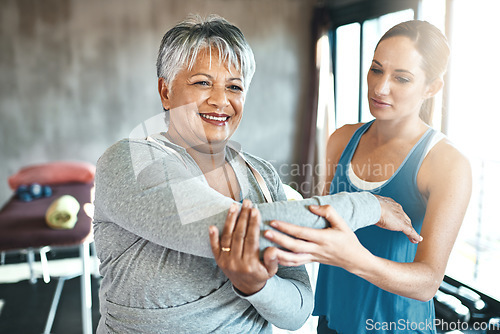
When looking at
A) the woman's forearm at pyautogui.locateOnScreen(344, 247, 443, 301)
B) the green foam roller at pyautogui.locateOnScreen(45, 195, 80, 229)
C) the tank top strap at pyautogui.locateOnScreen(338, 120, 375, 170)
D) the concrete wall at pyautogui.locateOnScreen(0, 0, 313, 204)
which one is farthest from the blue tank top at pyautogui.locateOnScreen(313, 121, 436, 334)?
the concrete wall at pyautogui.locateOnScreen(0, 0, 313, 204)

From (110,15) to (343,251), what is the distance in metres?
3.56

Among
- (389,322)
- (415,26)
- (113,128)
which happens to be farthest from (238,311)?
(113,128)

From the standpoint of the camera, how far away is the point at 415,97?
2.48 feet

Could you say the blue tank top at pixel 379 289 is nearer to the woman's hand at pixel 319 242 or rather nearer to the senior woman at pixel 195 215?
the senior woman at pixel 195 215

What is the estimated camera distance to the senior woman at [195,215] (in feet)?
1.93

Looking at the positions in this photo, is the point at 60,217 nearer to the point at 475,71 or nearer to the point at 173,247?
the point at 173,247

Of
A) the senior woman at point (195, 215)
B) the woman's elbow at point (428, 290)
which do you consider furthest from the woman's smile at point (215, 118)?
the woman's elbow at point (428, 290)

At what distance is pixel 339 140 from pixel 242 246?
60 cm

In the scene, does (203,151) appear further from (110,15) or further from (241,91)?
(110,15)

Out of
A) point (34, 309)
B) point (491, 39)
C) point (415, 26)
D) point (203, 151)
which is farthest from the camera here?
point (34, 309)

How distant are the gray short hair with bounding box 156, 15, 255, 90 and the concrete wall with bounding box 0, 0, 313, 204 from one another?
2.78m

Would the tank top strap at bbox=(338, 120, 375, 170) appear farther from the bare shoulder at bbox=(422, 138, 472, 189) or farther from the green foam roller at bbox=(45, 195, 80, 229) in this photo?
the green foam roller at bbox=(45, 195, 80, 229)

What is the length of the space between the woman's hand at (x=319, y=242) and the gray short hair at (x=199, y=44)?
354 millimetres

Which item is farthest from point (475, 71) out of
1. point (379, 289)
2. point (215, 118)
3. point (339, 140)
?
point (215, 118)
